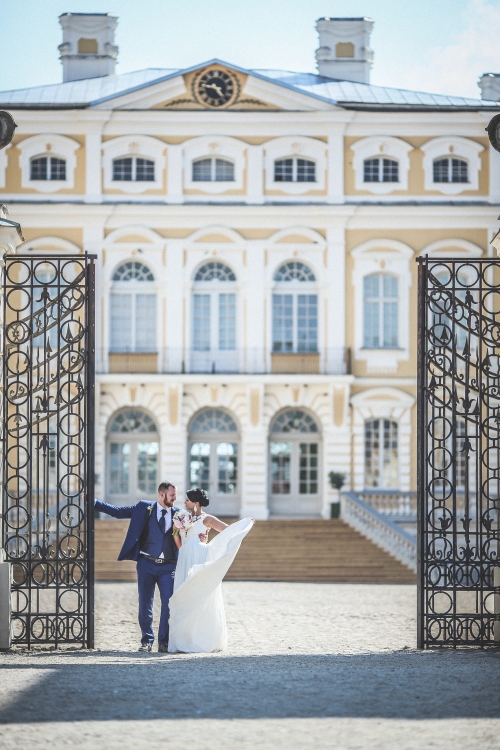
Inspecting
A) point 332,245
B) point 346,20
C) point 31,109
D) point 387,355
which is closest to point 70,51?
point 31,109

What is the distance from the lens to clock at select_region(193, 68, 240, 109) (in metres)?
31.1

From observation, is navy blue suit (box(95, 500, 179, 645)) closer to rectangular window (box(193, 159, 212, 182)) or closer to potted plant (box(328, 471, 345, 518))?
potted plant (box(328, 471, 345, 518))

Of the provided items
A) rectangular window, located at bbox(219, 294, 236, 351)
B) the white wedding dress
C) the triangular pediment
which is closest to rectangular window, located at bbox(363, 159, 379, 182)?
the triangular pediment

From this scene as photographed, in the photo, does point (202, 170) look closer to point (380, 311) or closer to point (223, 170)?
point (223, 170)

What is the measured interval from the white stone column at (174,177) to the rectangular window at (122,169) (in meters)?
0.99

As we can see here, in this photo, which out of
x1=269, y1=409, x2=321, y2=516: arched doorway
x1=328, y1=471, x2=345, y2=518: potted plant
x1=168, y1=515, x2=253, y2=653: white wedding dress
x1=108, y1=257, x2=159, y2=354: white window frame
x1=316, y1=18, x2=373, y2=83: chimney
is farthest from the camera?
x1=316, y1=18, x2=373, y2=83: chimney

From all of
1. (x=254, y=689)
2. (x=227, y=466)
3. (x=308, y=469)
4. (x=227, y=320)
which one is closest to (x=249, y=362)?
(x=227, y=320)

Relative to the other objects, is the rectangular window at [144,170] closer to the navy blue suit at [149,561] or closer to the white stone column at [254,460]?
the white stone column at [254,460]

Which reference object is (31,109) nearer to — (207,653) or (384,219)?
(384,219)

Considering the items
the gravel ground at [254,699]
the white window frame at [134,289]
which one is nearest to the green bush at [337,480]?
the white window frame at [134,289]

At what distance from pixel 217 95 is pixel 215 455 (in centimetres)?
877

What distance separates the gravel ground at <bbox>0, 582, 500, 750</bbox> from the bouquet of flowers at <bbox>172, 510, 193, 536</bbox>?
1.13 metres

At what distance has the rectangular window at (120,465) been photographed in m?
31.6

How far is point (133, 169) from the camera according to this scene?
31609 mm
